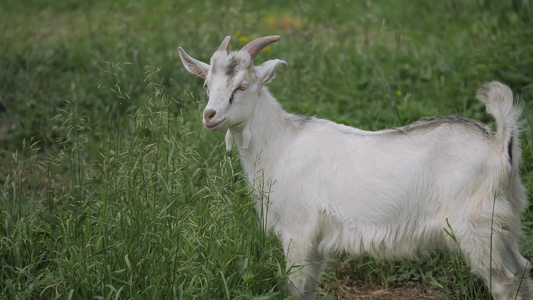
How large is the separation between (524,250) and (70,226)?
2.82 metres

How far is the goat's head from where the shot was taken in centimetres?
361

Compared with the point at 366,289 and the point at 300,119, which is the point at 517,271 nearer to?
the point at 366,289

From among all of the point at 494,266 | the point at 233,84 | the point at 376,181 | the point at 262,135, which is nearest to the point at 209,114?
the point at 233,84

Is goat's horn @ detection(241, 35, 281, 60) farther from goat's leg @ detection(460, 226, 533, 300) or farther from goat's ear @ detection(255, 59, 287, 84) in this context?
goat's leg @ detection(460, 226, 533, 300)

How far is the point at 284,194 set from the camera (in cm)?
371

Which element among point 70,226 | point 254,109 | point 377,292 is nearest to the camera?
point 70,226

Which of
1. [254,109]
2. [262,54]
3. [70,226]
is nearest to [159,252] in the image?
[70,226]

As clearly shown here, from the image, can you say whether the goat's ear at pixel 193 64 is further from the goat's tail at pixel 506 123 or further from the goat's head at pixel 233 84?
the goat's tail at pixel 506 123

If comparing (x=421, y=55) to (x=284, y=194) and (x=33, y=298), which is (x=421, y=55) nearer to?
(x=284, y=194)

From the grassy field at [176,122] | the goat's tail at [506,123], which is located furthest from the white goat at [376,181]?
the grassy field at [176,122]

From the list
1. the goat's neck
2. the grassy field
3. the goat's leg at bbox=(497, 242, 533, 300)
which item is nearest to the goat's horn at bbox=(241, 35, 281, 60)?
the goat's neck

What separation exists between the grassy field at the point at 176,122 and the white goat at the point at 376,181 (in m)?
0.20

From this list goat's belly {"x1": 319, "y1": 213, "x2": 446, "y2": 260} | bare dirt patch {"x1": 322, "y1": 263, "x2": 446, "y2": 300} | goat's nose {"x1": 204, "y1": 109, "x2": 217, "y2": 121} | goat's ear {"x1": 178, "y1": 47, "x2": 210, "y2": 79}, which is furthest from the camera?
bare dirt patch {"x1": 322, "y1": 263, "x2": 446, "y2": 300}

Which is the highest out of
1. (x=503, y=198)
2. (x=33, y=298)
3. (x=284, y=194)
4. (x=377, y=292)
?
(x=503, y=198)
